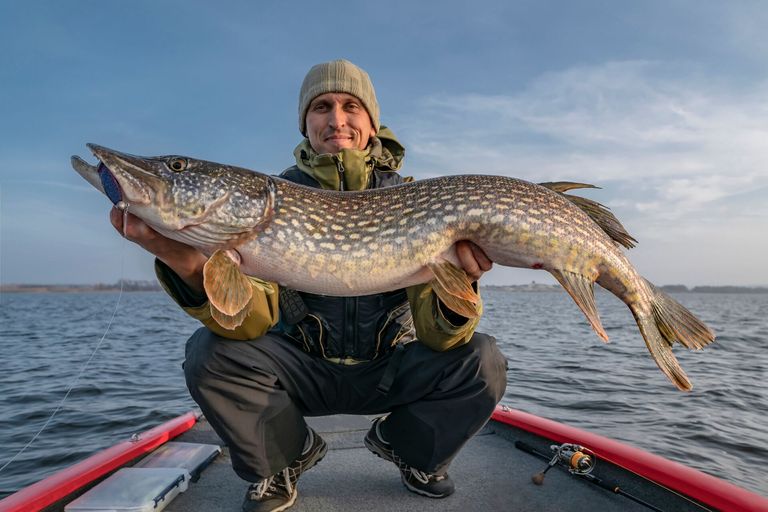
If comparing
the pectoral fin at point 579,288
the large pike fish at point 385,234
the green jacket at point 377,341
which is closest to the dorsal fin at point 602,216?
the large pike fish at point 385,234

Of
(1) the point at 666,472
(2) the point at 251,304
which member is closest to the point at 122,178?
(2) the point at 251,304

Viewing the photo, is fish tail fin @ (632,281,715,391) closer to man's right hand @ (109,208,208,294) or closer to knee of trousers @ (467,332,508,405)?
knee of trousers @ (467,332,508,405)

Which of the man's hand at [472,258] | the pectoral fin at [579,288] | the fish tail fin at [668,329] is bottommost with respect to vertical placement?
the fish tail fin at [668,329]

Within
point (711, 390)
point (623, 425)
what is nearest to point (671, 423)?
point (623, 425)

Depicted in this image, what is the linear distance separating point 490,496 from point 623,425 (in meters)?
4.30

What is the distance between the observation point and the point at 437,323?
267 cm

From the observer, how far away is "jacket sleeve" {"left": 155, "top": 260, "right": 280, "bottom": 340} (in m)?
2.58

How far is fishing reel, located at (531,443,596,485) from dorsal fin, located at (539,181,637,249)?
1.32 metres

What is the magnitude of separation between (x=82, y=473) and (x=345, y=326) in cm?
165

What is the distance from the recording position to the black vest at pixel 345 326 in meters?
2.98

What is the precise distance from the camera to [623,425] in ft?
20.6

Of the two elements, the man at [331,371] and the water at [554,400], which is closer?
the man at [331,371]

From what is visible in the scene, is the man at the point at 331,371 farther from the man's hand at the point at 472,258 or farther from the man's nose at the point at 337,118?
the man's nose at the point at 337,118

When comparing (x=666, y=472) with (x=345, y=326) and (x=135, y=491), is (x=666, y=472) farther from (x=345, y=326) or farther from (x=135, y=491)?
(x=135, y=491)
